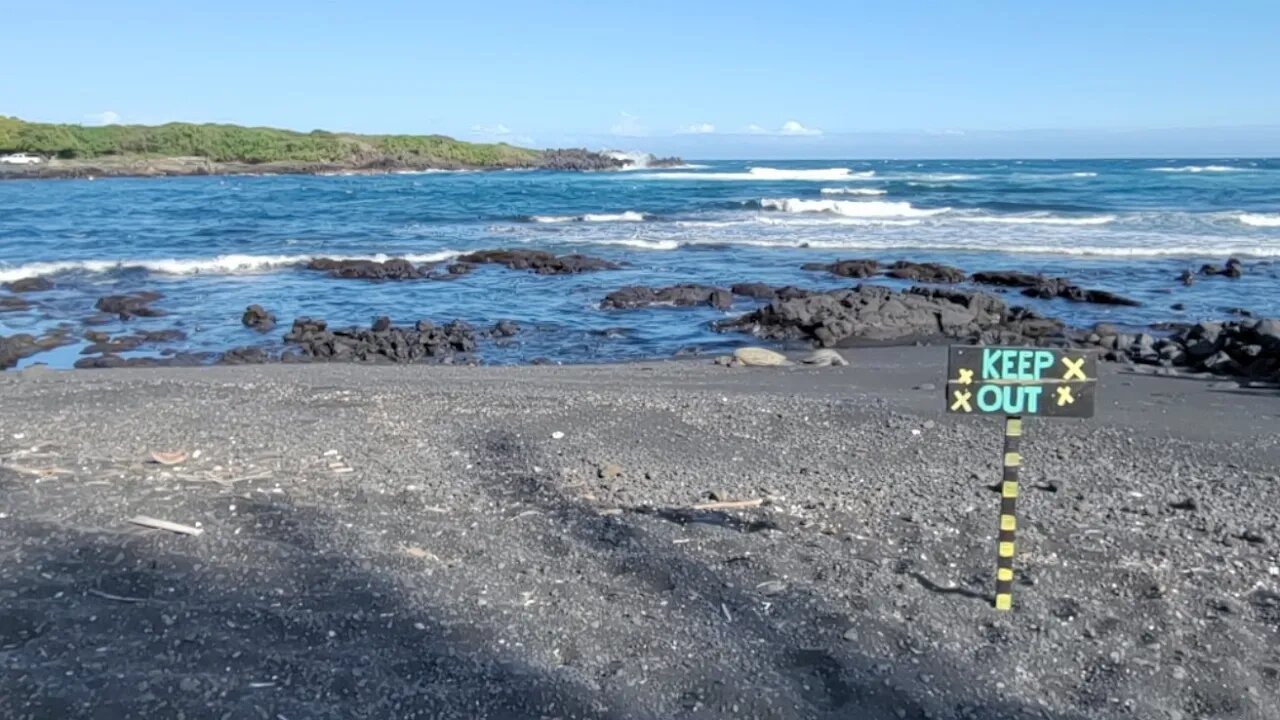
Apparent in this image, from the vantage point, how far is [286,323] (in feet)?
55.4

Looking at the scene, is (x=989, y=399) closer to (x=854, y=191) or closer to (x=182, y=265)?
(x=182, y=265)

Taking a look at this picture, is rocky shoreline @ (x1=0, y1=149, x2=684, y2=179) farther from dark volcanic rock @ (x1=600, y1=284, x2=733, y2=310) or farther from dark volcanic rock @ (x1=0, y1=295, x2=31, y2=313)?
dark volcanic rock @ (x1=600, y1=284, x2=733, y2=310)

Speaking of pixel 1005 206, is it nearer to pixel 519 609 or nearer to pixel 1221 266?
pixel 1221 266

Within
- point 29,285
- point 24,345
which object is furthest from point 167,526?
point 29,285

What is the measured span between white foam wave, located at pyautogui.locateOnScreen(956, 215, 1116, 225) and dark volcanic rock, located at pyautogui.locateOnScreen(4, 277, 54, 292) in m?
26.7

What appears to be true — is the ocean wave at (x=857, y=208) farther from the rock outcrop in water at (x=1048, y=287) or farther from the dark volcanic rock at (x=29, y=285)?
the dark volcanic rock at (x=29, y=285)

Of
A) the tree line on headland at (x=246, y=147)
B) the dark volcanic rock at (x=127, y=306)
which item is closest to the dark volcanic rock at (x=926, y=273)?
the dark volcanic rock at (x=127, y=306)

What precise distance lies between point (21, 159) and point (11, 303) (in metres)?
82.7

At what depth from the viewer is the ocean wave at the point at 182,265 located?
22.6 metres

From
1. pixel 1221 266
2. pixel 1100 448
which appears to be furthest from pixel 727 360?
pixel 1221 266

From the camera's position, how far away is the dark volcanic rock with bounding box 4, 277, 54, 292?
20.1 meters

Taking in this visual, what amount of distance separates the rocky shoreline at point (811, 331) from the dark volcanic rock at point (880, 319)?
0.02 metres

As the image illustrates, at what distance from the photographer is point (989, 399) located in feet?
14.9

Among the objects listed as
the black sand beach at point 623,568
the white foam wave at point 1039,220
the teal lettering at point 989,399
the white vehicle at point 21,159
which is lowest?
the white foam wave at point 1039,220
